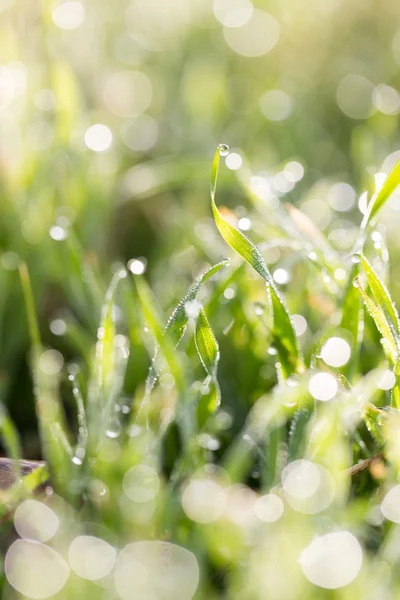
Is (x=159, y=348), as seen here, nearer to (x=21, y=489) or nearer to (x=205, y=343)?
(x=205, y=343)

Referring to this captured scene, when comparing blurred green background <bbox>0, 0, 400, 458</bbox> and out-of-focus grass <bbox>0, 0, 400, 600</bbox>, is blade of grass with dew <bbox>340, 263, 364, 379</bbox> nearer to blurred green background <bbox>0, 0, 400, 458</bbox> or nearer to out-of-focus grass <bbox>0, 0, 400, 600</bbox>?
out-of-focus grass <bbox>0, 0, 400, 600</bbox>

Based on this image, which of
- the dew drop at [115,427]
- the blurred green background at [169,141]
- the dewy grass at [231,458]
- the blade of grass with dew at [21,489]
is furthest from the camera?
the blurred green background at [169,141]

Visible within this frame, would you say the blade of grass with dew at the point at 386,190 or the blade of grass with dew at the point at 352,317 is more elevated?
the blade of grass with dew at the point at 386,190

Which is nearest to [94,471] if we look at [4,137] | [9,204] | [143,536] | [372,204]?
[143,536]

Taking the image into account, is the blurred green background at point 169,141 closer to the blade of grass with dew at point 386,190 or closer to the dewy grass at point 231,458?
the dewy grass at point 231,458

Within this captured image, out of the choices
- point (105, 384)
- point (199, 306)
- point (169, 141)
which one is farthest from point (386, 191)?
point (169, 141)

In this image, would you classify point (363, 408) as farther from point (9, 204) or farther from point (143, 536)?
point (9, 204)

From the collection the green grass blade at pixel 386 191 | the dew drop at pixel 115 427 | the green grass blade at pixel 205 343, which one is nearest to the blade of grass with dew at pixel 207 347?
the green grass blade at pixel 205 343
